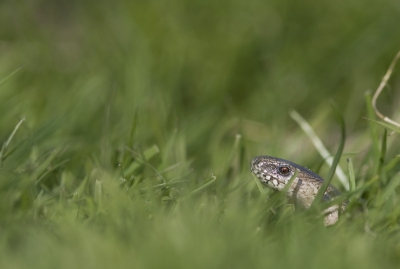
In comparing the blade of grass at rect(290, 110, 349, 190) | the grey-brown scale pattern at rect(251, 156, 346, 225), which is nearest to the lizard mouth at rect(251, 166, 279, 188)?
the grey-brown scale pattern at rect(251, 156, 346, 225)

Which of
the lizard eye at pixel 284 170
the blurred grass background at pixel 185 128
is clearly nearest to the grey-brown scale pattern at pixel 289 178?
the lizard eye at pixel 284 170

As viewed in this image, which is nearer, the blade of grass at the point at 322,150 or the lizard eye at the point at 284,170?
the lizard eye at the point at 284,170

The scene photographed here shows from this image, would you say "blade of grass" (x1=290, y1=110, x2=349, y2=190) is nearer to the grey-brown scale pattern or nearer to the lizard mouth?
the grey-brown scale pattern

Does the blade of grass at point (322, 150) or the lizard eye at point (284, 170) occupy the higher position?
the lizard eye at point (284, 170)

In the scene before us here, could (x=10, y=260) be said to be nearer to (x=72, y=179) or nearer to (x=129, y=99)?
(x=72, y=179)

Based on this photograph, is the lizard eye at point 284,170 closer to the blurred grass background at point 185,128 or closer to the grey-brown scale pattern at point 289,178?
the grey-brown scale pattern at point 289,178

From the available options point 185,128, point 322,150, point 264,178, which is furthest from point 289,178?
point 185,128

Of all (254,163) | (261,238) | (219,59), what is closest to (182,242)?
(261,238)
